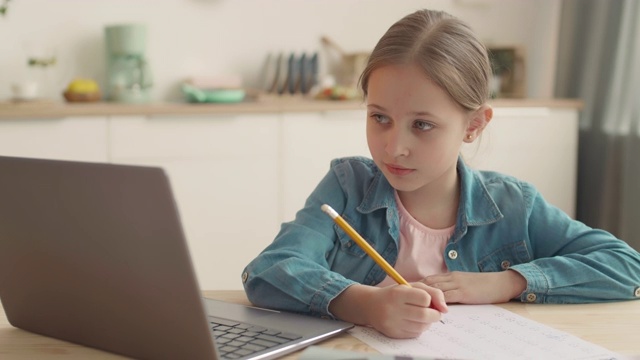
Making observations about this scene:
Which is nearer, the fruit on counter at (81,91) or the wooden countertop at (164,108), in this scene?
the wooden countertop at (164,108)

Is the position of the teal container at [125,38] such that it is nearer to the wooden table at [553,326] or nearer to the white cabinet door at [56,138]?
the white cabinet door at [56,138]

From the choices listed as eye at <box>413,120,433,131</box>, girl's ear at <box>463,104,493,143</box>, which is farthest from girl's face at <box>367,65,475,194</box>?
girl's ear at <box>463,104,493,143</box>

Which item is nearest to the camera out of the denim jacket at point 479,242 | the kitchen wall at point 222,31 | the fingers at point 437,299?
the fingers at point 437,299

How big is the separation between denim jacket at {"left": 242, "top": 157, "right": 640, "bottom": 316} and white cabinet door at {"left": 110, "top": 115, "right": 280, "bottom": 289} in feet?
5.78

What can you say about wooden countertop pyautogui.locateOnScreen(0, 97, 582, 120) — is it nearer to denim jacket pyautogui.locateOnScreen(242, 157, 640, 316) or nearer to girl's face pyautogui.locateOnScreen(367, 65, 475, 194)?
denim jacket pyautogui.locateOnScreen(242, 157, 640, 316)

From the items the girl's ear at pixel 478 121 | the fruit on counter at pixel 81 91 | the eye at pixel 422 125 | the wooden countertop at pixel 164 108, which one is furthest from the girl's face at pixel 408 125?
the fruit on counter at pixel 81 91

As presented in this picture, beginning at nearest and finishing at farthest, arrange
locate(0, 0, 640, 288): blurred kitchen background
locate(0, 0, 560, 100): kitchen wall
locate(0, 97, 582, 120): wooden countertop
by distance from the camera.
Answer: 1. locate(0, 97, 582, 120): wooden countertop
2. locate(0, 0, 640, 288): blurred kitchen background
3. locate(0, 0, 560, 100): kitchen wall

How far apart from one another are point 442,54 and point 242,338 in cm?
60

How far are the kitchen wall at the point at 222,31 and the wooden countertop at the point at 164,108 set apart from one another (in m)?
A: 0.33

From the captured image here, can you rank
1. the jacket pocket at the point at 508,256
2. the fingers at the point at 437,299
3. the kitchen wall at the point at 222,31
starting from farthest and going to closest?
the kitchen wall at the point at 222,31, the jacket pocket at the point at 508,256, the fingers at the point at 437,299

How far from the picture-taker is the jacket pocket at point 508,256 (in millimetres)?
1478

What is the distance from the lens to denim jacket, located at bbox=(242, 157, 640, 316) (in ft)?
4.41

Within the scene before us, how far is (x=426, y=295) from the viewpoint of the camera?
43.7 inches

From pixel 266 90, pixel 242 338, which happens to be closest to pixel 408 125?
pixel 242 338
